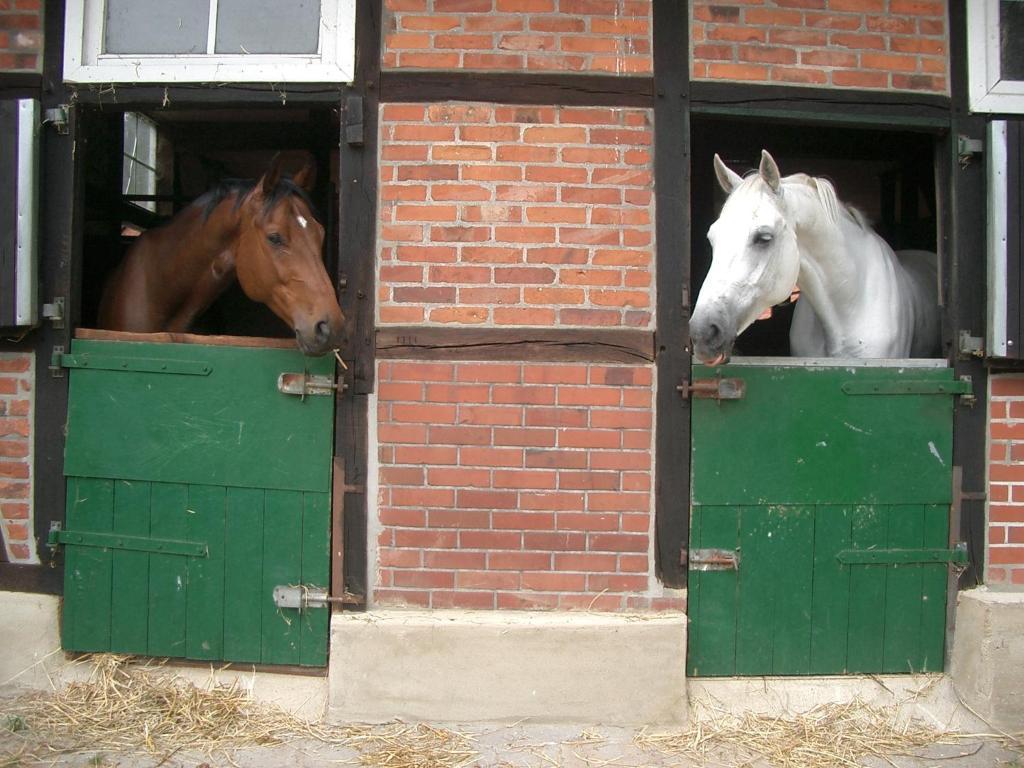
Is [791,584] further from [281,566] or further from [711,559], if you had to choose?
[281,566]

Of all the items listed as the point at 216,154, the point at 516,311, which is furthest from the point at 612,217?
the point at 216,154

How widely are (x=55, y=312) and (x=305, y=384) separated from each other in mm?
1100

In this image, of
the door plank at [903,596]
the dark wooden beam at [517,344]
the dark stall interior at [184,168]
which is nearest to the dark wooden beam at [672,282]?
the dark wooden beam at [517,344]

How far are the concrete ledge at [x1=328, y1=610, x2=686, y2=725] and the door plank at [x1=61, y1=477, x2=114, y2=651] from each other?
102 cm

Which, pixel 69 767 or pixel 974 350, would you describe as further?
pixel 974 350

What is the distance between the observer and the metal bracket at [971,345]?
334 centimetres

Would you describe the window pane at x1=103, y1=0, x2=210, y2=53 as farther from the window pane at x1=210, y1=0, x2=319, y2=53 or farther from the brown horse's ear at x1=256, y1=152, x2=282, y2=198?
the brown horse's ear at x1=256, y1=152, x2=282, y2=198

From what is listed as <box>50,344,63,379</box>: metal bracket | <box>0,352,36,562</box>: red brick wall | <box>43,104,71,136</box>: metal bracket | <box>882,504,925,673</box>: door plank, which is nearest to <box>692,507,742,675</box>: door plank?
<box>882,504,925,673</box>: door plank

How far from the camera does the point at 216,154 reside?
6.36 metres

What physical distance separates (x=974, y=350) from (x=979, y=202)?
64cm

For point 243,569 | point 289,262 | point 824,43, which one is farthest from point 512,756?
point 824,43

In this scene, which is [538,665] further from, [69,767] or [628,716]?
[69,767]

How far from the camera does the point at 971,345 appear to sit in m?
3.34

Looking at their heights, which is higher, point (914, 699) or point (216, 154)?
point (216, 154)
